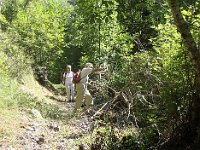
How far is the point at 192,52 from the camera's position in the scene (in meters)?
5.71

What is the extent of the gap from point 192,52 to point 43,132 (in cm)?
515

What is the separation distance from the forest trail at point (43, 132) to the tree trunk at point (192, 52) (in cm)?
272

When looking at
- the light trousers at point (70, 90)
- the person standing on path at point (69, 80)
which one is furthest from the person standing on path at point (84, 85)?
the light trousers at point (70, 90)

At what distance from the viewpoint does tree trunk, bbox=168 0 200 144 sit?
18.1 feet

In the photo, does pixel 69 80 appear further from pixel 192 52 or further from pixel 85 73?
pixel 192 52

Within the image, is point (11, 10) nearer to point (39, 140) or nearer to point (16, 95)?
point (16, 95)

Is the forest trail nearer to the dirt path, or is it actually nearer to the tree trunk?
the dirt path

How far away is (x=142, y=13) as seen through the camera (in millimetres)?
25766

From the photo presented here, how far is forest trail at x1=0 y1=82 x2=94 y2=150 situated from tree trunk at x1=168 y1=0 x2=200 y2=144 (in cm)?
272

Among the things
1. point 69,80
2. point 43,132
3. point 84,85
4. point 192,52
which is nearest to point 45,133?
point 43,132

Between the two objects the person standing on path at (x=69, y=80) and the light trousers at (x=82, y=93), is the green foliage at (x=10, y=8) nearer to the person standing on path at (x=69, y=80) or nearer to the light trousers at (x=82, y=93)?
the person standing on path at (x=69, y=80)

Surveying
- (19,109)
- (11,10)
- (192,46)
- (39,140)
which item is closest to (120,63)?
(19,109)

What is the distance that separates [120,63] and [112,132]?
4.59 m

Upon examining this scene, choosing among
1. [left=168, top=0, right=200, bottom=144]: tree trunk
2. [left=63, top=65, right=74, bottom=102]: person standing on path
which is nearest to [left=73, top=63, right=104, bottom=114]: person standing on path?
[left=63, top=65, right=74, bottom=102]: person standing on path
